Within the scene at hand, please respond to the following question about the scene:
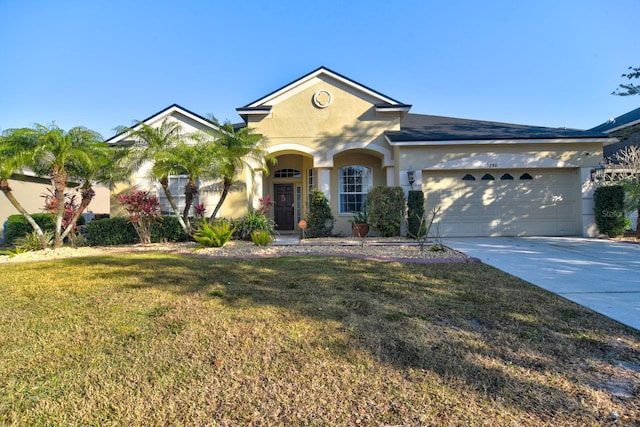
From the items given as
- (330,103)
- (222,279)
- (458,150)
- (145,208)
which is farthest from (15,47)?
(458,150)

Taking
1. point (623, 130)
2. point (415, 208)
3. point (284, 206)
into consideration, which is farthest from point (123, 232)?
point (623, 130)

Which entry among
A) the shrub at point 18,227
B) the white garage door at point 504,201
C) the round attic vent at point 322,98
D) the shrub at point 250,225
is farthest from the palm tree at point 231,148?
the shrub at point 18,227

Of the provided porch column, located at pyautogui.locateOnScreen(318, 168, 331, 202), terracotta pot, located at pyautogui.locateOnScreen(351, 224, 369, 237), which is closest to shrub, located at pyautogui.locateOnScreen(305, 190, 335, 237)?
porch column, located at pyautogui.locateOnScreen(318, 168, 331, 202)

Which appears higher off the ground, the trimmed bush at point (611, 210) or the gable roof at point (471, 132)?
the gable roof at point (471, 132)

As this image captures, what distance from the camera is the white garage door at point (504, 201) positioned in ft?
41.5

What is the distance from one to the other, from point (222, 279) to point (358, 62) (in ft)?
45.7

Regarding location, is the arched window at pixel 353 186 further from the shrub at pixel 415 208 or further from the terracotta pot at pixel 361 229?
the shrub at pixel 415 208

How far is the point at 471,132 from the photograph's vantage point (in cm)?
1342

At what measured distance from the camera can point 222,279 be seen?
5.78 m

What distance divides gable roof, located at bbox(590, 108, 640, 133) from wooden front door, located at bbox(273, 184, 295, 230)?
16634 mm

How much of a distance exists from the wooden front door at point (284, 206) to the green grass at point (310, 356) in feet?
34.7

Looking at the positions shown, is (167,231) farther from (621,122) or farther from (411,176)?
(621,122)

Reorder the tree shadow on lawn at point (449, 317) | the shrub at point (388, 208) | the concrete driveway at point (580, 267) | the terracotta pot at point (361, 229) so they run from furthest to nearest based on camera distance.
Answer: the terracotta pot at point (361, 229)
the shrub at point (388, 208)
the concrete driveway at point (580, 267)
the tree shadow on lawn at point (449, 317)

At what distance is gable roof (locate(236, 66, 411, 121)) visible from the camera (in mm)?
13266
